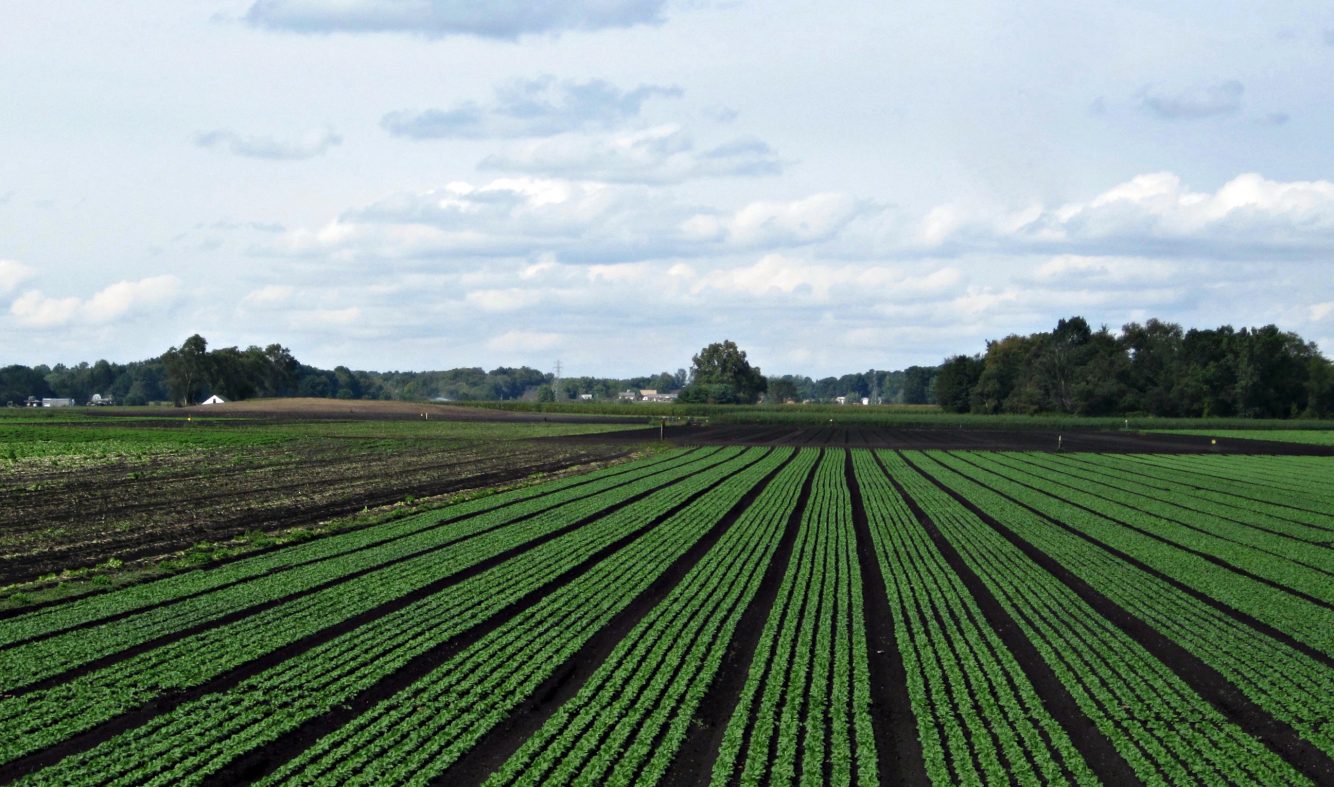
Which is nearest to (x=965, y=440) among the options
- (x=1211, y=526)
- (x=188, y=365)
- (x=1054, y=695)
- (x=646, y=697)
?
(x=1211, y=526)

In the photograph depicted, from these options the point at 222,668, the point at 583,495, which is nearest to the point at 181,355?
the point at 583,495

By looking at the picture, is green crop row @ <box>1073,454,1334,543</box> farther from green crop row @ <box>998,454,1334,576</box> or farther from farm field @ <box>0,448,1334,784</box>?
farm field @ <box>0,448,1334,784</box>

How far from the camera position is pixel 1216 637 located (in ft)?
60.0

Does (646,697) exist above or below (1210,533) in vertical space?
below

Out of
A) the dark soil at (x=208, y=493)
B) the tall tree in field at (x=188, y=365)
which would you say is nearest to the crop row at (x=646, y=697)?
the dark soil at (x=208, y=493)

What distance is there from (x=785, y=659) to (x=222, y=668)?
8402 mm

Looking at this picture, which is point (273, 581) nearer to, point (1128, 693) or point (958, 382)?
point (1128, 693)

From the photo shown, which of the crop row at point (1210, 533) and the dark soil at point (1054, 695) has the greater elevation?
the crop row at point (1210, 533)

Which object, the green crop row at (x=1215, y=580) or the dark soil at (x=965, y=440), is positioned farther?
the dark soil at (x=965, y=440)

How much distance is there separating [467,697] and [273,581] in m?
9.11

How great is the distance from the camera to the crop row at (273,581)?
15.7 m

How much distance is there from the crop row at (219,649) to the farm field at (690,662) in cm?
6

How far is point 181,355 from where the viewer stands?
176 metres

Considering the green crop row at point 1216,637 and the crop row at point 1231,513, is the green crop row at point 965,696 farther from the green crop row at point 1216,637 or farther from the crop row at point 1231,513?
the crop row at point 1231,513
